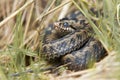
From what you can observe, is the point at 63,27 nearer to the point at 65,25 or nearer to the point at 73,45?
the point at 65,25

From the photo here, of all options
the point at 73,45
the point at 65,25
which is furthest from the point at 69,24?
the point at 73,45

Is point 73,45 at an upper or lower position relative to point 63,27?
lower

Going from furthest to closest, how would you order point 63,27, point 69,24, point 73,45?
1. point 69,24
2. point 63,27
3. point 73,45

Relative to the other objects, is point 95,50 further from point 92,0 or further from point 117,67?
point 117,67

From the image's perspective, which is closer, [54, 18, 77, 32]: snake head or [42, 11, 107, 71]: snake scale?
[42, 11, 107, 71]: snake scale

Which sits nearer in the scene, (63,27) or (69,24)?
(63,27)

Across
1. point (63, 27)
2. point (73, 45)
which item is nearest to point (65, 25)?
point (63, 27)

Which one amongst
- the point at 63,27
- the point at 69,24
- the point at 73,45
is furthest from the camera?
the point at 69,24

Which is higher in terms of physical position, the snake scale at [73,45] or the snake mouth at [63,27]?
the snake mouth at [63,27]

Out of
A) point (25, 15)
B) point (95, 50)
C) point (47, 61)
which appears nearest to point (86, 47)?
point (95, 50)
